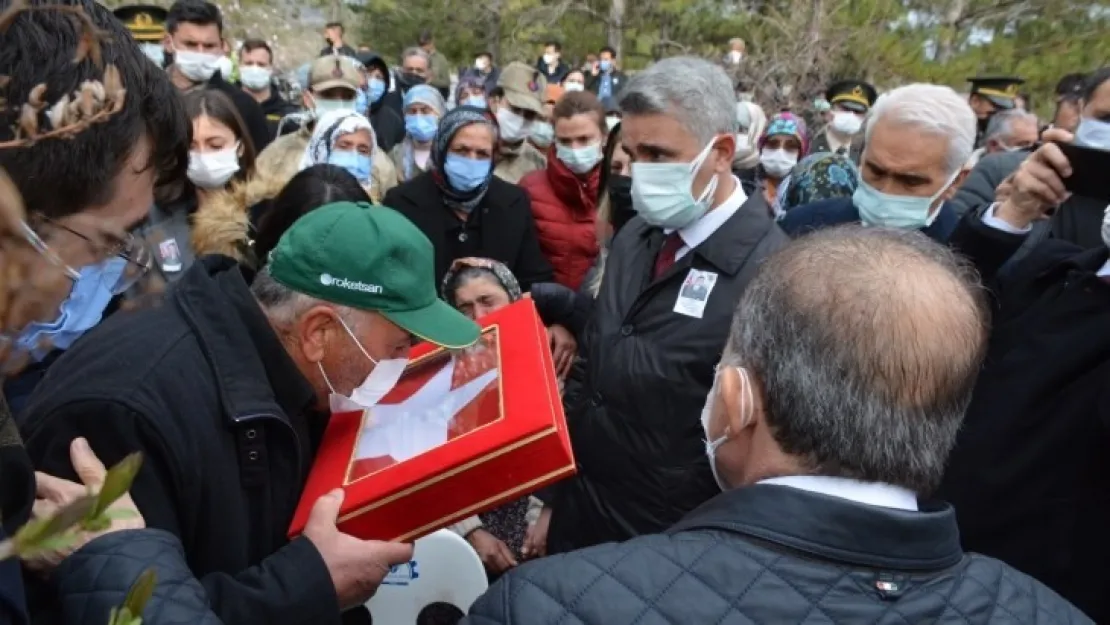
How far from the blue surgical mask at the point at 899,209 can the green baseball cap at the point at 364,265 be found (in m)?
1.74

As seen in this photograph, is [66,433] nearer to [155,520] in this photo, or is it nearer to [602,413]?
[155,520]

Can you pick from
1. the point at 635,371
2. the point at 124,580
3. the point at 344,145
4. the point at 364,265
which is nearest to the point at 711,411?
the point at 364,265

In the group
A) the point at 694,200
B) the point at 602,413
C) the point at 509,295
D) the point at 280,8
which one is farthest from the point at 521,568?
the point at 280,8

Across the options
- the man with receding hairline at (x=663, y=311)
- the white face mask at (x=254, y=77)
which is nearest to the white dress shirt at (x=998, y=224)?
the man with receding hairline at (x=663, y=311)

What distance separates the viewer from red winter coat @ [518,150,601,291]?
4.77m

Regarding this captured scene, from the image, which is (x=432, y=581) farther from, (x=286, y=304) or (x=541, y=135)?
(x=541, y=135)

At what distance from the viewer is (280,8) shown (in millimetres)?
26891

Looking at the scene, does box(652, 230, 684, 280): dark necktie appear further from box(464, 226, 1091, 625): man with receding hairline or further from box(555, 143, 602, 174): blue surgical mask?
box(555, 143, 602, 174): blue surgical mask

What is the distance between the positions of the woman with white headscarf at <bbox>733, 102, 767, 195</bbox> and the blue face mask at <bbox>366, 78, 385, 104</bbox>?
4338mm

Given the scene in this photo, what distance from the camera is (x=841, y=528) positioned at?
1.15 meters

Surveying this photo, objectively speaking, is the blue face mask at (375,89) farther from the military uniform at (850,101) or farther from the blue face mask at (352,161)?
the blue face mask at (352,161)

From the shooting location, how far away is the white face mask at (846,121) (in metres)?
7.48

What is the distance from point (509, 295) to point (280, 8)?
87.5 ft

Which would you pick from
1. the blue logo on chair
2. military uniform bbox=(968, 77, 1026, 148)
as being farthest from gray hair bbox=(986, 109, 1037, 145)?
the blue logo on chair
